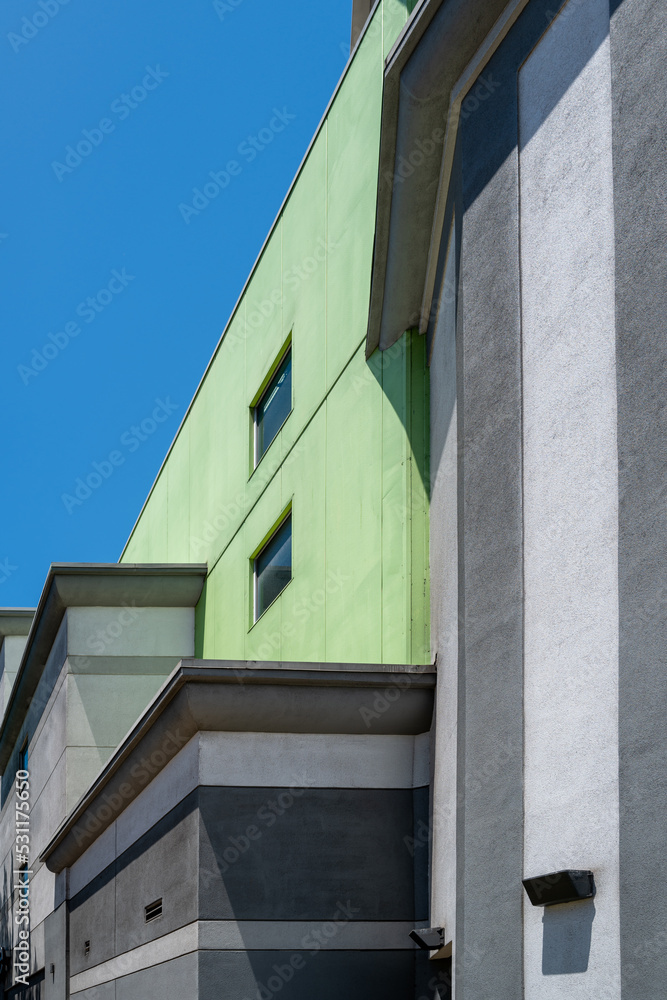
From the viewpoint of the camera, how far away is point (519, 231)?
9516 mm

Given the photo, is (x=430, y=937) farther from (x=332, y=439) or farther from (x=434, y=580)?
(x=332, y=439)

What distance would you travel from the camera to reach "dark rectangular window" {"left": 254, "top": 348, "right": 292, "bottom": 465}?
62.3 feet

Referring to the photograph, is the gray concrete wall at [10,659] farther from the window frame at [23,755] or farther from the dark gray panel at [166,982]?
the dark gray panel at [166,982]

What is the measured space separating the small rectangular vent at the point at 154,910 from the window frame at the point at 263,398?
7092 mm

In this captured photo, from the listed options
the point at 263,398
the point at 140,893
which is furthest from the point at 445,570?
the point at 263,398

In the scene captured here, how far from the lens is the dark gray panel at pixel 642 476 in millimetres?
7012

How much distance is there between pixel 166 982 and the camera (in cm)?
1335

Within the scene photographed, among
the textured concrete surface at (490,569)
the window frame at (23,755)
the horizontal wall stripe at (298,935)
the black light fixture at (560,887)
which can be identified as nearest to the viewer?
the black light fixture at (560,887)

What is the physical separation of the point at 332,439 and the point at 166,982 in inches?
260

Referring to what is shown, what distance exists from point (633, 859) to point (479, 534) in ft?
9.87

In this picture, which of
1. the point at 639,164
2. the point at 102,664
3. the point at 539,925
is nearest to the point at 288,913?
the point at 539,925

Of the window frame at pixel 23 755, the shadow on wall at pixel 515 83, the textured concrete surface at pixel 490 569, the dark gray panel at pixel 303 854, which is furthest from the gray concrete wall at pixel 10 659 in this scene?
the shadow on wall at pixel 515 83

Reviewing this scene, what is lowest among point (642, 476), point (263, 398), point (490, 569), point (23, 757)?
point (23, 757)

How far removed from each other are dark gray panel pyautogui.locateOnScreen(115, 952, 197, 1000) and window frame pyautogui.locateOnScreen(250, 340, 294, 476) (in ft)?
25.6
